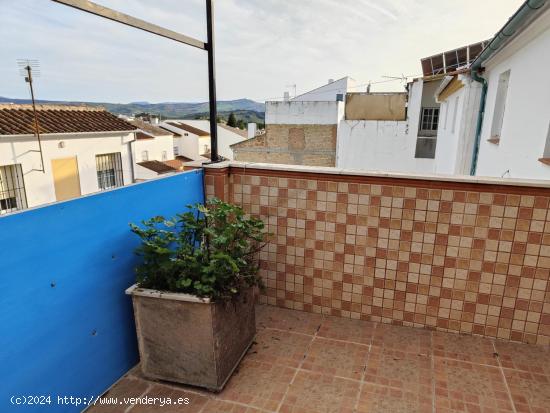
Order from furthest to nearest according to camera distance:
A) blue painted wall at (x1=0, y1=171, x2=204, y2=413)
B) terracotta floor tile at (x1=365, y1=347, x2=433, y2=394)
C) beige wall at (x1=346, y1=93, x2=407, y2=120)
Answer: beige wall at (x1=346, y1=93, x2=407, y2=120) < terracotta floor tile at (x1=365, y1=347, x2=433, y2=394) < blue painted wall at (x1=0, y1=171, x2=204, y2=413)

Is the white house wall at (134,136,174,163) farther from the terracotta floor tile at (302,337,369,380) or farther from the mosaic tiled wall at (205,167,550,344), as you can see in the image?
the terracotta floor tile at (302,337,369,380)

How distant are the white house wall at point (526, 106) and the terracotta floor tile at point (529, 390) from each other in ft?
5.17

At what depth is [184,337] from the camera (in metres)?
2.20

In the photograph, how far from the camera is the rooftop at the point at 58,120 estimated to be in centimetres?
964

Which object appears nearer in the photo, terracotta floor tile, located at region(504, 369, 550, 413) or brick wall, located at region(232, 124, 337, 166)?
terracotta floor tile, located at region(504, 369, 550, 413)

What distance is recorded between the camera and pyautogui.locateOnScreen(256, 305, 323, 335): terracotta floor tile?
2992 mm

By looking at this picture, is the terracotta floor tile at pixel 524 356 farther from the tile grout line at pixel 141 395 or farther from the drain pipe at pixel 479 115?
the drain pipe at pixel 479 115

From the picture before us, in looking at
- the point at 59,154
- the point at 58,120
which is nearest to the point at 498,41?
the point at 59,154

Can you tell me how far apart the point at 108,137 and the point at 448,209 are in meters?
13.2

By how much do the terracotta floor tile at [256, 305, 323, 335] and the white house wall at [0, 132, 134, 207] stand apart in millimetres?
6496

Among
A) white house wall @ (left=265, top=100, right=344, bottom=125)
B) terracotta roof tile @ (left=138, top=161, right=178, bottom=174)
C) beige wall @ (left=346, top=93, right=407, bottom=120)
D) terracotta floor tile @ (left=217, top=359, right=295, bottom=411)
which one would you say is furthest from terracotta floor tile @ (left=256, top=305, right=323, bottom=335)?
terracotta roof tile @ (left=138, top=161, right=178, bottom=174)

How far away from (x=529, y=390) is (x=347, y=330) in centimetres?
125

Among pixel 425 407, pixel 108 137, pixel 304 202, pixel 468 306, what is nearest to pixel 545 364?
pixel 468 306

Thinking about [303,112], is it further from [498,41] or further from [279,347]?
[279,347]
